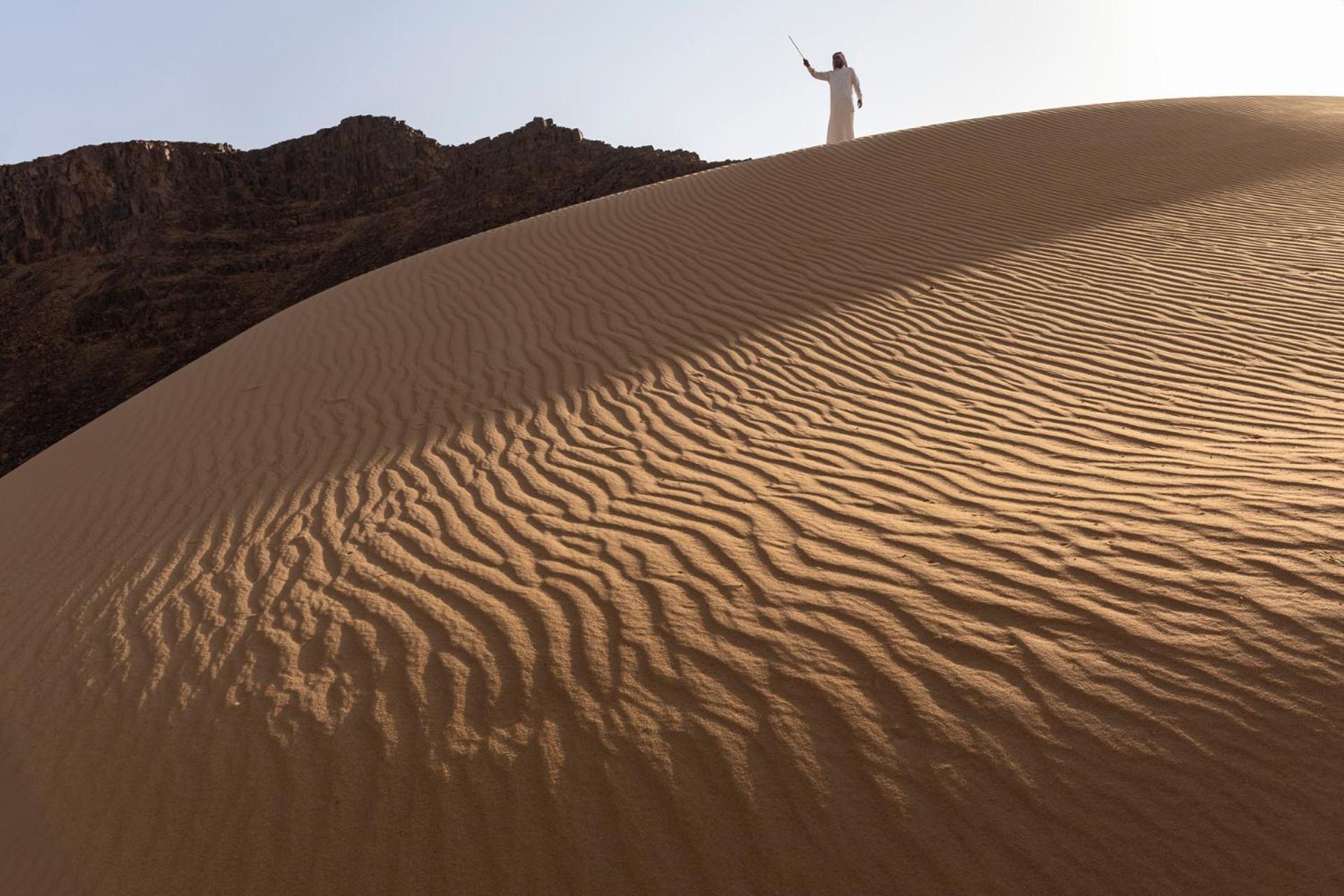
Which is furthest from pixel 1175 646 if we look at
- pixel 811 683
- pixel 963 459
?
pixel 963 459

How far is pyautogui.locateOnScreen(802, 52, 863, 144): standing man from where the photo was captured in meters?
16.4

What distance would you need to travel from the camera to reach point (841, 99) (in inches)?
659

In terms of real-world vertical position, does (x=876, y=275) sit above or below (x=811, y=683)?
above

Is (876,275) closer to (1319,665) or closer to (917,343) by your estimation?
(917,343)

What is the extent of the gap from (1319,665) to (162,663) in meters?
4.14

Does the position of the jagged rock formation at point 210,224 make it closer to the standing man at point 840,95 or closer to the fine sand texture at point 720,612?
the standing man at point 840,95

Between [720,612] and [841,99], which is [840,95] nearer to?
[841,99]

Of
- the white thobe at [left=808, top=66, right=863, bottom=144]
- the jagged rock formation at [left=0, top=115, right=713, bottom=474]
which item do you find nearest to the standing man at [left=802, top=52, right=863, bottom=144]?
the white thobe at [left=808, top=66, right=863, bottom=144]

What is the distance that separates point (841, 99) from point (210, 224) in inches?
852

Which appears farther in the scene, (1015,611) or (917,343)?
(917,343)

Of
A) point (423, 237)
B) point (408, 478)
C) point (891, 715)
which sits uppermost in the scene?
point (423, 237)

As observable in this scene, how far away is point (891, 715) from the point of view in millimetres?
2814

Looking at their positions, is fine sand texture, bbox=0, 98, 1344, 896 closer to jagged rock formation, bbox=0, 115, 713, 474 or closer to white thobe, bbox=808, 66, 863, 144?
white thobe, bbox=808, 66, 863, 144

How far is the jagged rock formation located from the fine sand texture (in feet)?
60.3
